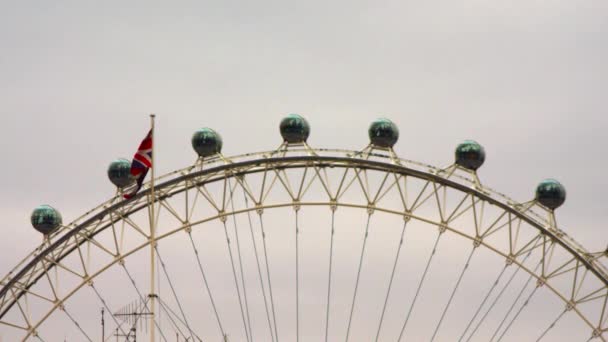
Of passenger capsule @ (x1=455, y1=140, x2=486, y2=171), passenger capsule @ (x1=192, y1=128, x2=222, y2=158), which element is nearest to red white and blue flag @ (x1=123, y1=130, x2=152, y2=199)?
passenger capsule @ (x1=192, y1=128, x2=222, y2=158)

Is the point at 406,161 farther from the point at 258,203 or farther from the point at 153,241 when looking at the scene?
the point at 153,241

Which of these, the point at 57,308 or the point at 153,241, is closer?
the point at 153,241

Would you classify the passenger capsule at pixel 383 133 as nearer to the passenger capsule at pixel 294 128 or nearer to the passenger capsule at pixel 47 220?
the passenger capsule at pixel 294 128

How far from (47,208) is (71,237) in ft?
4.54

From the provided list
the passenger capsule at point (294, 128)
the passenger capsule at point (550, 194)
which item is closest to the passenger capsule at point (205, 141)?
the passenger capsule at point (294, 128)

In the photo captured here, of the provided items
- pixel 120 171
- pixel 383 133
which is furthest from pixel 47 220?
pixel 383 133

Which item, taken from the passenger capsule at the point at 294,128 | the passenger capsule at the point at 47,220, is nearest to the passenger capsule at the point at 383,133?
the passenger capsule at the point at 294,128

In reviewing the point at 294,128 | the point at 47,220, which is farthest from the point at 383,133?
the point at 47,220

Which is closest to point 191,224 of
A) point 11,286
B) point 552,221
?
point 11,286

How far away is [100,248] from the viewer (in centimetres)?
7038

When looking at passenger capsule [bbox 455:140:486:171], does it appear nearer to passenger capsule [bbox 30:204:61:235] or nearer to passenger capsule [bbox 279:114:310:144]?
passenger capsule [bbox 279:114:310:144]

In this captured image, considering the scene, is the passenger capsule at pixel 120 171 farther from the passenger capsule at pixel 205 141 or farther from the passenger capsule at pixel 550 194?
the passenger capsule at pixel 550 194

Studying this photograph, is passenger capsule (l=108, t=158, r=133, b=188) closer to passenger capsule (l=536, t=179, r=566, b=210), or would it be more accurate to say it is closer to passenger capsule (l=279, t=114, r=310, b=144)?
passenger capsule (l=279, t=114, r=310, b=144)

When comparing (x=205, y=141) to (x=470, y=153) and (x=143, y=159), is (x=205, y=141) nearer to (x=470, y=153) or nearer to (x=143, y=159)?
(x=143, y=159)
